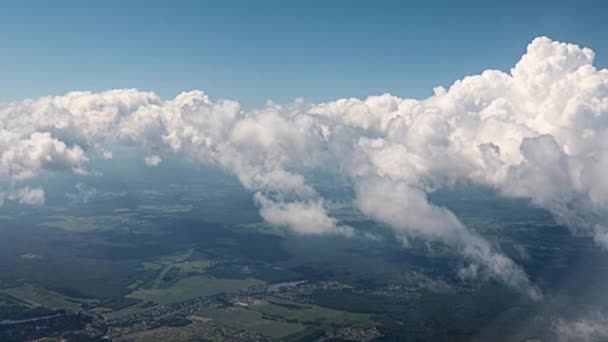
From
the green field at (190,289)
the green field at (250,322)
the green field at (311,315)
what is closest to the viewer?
the green field at (250,322)

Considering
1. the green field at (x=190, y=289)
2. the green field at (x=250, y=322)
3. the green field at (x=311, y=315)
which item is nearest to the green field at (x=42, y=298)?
the green field at (x=190, y=289)

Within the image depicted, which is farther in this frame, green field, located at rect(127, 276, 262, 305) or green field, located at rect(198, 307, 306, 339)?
green field, located at rect(127, 276, 262, 305)

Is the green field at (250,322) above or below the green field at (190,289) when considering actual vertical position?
below

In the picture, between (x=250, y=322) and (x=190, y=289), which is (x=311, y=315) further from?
(x=190, y=289)

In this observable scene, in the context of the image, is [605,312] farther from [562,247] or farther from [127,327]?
[127,327]

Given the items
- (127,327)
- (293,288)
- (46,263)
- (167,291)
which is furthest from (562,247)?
(46,263)

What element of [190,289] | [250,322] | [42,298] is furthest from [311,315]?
[42,298]

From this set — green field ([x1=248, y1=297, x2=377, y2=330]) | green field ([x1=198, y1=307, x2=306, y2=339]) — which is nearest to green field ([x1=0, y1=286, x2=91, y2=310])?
green field ([x1=198, y1=307, x2=306, y2=339])

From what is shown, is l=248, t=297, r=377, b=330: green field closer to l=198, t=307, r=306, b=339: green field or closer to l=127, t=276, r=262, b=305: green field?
l=198, t=307, r=306, b=339: green field

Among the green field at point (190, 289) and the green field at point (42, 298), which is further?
the green field at point (190, 289)

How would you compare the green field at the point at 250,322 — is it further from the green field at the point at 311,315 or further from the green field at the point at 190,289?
the green field at the point at 190,289

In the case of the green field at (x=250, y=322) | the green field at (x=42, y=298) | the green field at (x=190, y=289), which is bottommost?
the green field at (x=250, y=322)

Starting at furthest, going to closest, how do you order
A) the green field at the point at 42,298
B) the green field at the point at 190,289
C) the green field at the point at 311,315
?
the green field at the point at 190,289 < the green field at the point at 42,298 < the green field at the point at 311,315
